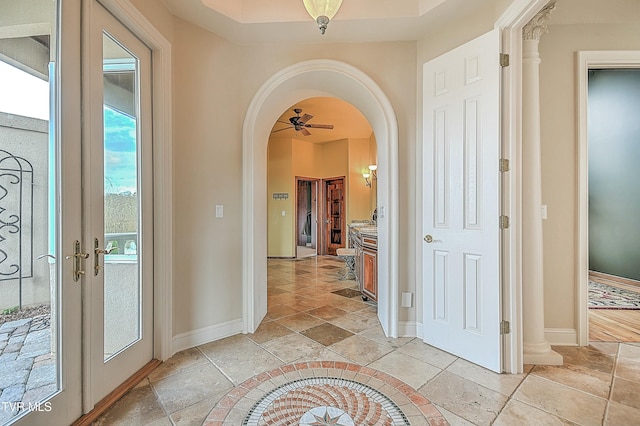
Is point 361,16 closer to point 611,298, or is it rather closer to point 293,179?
point 611,298

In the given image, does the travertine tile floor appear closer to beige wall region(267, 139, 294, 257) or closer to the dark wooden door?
beige wall region(267, 139, 294, 257)

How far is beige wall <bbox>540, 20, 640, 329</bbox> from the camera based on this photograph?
2445 mm

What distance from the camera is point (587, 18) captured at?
240 centimetres

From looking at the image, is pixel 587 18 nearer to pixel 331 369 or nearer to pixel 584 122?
pixel 584 122

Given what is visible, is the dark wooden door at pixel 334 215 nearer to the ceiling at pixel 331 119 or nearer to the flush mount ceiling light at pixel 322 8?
the ceiling at pixel 331 119

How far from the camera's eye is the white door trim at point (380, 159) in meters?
2.65

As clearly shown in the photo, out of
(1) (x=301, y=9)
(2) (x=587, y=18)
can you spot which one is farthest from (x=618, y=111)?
(1) (x=301, y=9)

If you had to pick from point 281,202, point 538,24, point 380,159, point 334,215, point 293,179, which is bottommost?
point 334,215

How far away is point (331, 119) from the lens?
20.3 feet

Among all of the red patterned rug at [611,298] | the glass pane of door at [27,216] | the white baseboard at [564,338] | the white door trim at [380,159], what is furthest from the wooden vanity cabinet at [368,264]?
the glass pane of door at [27,216]

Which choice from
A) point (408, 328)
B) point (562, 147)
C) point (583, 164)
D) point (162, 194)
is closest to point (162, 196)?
point (162, 194)

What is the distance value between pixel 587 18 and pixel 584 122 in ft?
2.86

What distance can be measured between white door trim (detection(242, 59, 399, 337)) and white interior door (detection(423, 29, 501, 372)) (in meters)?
0.29

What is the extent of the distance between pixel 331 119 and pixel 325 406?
5535 millimetres
